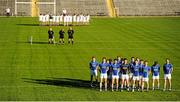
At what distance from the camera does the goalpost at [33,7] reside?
263 ft

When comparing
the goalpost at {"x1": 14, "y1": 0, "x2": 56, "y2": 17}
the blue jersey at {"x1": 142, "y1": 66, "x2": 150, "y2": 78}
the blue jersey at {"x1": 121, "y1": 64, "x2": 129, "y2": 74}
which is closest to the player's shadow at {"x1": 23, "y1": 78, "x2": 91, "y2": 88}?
the blue jersey at {"x1": 121, "y1": 64, "x2": 129, "y2": 74}

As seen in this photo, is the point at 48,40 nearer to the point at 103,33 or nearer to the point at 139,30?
the point at 103,33

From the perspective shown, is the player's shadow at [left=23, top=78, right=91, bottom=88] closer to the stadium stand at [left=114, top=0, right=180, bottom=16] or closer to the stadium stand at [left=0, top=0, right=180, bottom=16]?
the stadium stand at [left=0, top=0, right=180, bottom=16]

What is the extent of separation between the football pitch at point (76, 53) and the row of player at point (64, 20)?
121cm

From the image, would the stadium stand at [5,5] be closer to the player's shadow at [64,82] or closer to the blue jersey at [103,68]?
the player's shadow at [64,82]

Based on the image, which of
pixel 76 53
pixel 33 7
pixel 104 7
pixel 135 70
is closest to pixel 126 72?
pixel 135 70

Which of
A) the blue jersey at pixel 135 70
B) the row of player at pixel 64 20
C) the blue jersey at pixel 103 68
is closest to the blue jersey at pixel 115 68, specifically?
the blue jersey at pixel 103 68

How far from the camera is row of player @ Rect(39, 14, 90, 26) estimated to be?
66.9m

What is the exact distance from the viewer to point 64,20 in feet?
220

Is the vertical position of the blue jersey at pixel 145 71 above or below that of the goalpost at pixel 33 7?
below

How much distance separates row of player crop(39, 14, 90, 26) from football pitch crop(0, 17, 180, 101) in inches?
47.5

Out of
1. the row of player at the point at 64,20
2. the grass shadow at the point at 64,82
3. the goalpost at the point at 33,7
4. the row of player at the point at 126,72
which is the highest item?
the goalpost at the point at 33,7

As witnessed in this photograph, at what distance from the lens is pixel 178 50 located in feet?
167

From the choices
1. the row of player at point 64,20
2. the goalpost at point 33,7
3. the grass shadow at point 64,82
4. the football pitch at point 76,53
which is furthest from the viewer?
the goalpost at point 33,7
